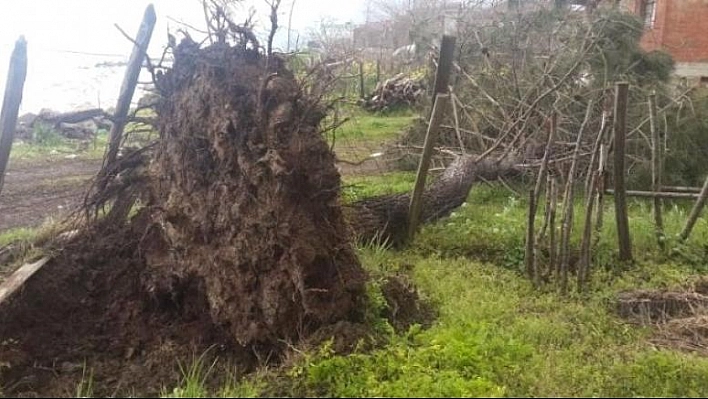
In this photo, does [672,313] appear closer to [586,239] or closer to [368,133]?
[586,239]

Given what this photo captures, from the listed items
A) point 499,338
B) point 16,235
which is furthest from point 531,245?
point 16,235

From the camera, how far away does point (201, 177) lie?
4.71 meters

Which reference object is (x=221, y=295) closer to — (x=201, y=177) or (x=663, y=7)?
(x=201, y=177)

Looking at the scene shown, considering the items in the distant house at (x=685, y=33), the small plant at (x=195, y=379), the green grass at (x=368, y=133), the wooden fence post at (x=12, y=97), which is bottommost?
the small plant at (x=195, y=379)

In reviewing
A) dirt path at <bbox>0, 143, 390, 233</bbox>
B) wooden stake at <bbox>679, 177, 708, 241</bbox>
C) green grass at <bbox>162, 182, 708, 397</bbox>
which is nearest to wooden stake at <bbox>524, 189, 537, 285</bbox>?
green grass at <bbox>162, 182, 708, 397</bbox>

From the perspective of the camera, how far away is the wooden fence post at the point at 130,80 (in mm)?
5547

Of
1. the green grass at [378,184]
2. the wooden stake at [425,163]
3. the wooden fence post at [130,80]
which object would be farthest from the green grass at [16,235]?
the wooden stake at [425,163]

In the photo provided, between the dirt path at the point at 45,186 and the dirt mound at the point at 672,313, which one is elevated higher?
the dirt path at the point at 45,186

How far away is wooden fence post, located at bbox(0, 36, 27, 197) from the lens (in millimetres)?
5785

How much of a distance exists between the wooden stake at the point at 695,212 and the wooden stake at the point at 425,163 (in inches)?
92.4

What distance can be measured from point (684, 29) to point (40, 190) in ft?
49.6

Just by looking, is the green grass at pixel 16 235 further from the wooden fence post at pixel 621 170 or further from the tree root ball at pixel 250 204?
the wooden fence post at pixel 621 170

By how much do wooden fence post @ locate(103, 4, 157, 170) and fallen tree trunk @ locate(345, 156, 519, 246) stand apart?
203cm

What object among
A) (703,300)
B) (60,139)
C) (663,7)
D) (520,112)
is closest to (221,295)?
(703,300)
